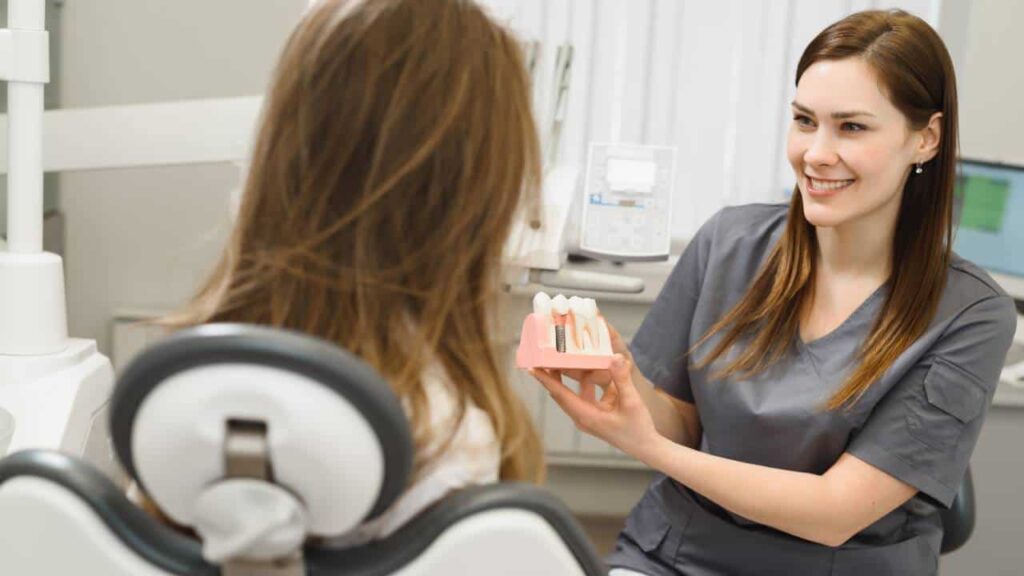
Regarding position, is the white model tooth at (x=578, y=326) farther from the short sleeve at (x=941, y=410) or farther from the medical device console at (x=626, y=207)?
the medical device console at (x=626, y=207)

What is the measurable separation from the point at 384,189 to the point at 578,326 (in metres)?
0.66

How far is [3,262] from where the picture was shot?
1396 millimetres

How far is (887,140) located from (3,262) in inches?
40.6

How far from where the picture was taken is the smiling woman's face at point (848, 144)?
1480mm

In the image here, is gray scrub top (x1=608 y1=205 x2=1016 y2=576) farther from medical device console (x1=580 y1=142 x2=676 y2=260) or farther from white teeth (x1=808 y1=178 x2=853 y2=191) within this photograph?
medical device console (x1=580 y1=142 x2=676 y2=260)

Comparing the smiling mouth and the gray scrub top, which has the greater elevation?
the smiling mouth

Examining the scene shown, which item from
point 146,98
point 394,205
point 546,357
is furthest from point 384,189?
point 146,98

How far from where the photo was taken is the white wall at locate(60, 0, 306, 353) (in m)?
2.57

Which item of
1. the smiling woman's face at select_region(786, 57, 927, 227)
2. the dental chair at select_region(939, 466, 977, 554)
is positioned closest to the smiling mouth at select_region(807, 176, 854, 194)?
the smiling woman's face at select_region(786, 57, 927, 227)

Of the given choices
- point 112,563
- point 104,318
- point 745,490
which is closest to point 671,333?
A: point 745,490

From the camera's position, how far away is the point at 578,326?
57.8 inches

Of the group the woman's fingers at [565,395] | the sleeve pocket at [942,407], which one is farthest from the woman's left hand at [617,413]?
the sleeve pocket at [942,407]

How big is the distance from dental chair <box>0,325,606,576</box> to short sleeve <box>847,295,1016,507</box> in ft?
2.43

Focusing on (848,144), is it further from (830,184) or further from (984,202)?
A: (984,202)
